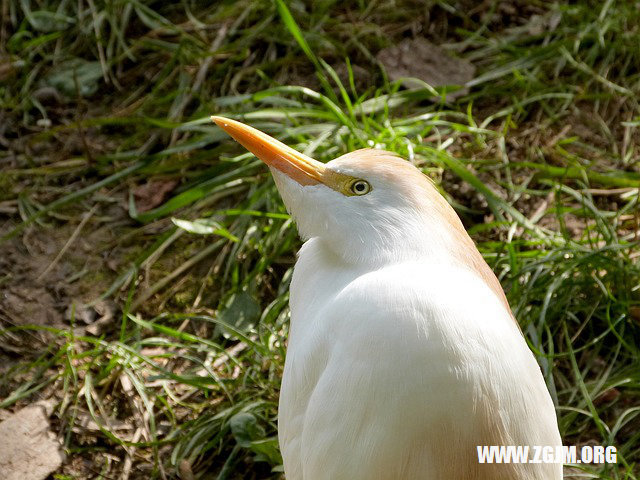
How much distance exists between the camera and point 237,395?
9.84ft

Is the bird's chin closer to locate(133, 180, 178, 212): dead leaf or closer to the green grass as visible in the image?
the green grass

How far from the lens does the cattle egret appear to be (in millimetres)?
1878

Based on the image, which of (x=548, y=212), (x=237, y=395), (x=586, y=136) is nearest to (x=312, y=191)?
(x=237, y=395)

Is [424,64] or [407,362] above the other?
[407,362]

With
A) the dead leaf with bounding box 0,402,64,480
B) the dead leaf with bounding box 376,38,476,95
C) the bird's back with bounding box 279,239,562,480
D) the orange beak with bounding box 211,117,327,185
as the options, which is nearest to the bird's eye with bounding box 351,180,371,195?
the orange beak with bounding box 211,117,327,185

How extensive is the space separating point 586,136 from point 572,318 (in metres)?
→ 1.06

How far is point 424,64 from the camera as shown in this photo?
161 inches

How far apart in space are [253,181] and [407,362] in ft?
6.05

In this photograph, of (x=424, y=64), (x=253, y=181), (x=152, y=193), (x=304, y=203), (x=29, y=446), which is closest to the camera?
(x=304, y=203)

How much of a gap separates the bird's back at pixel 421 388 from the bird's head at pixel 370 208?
0.37 feet

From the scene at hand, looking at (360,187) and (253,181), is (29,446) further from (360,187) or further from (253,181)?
(360,187)

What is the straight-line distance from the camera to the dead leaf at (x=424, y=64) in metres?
4.00

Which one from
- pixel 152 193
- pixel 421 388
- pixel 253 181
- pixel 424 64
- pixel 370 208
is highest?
pixel 370 208

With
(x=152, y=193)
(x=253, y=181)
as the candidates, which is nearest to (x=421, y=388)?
(x=253, y=181)
